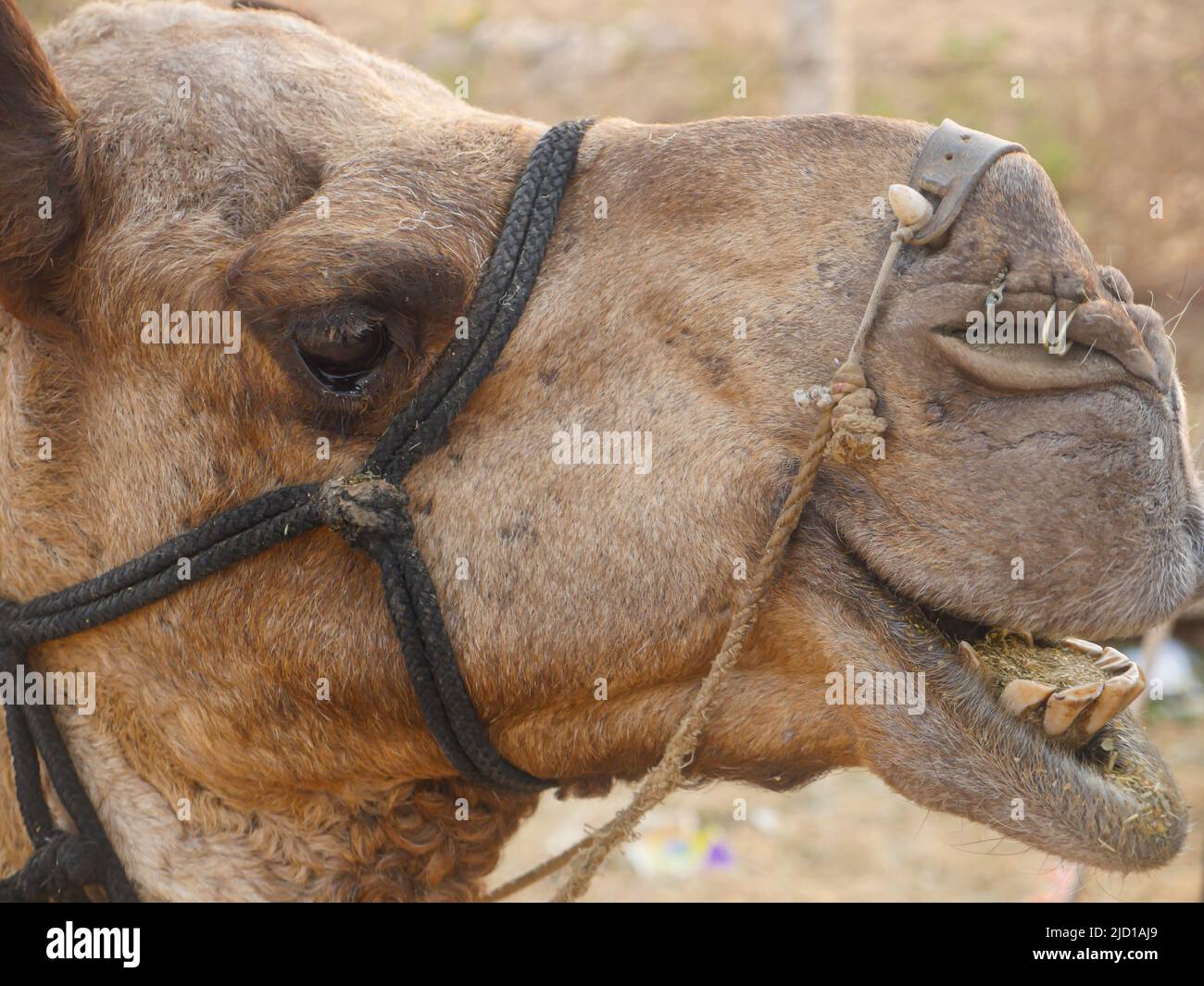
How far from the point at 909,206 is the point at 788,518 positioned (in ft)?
1.75

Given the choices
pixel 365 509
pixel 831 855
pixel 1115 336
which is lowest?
pixel 831 855

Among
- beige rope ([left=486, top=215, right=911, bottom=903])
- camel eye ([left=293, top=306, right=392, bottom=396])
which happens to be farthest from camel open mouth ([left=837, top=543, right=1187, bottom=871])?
camel eye ([left=293, top=306, right=392, bottom=396])

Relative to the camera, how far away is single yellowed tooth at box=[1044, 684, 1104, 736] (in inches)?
76.2

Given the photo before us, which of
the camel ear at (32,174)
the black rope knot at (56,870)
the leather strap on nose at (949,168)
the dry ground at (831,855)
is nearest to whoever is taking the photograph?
the leather strap on nose at (949,168)

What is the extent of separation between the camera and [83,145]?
2.36 meters

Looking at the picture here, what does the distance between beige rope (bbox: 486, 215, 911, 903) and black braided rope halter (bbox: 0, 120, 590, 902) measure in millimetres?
336

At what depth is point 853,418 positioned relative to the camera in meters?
1.97

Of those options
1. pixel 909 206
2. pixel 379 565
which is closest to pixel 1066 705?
pixel 909 206

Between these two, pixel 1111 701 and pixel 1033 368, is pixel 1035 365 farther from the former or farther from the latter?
pixel 1111 701

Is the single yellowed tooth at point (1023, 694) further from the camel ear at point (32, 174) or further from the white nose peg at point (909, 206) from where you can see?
the camel ear at point (32, 174)

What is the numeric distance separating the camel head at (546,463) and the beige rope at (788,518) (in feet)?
0.13

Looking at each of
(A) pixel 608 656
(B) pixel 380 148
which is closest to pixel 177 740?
(A) pixel 608 656

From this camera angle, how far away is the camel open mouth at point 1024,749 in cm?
A: 194

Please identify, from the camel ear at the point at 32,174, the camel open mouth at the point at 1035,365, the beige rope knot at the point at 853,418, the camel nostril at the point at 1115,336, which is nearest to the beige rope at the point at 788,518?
the beige rope knot at the point at 853,418
